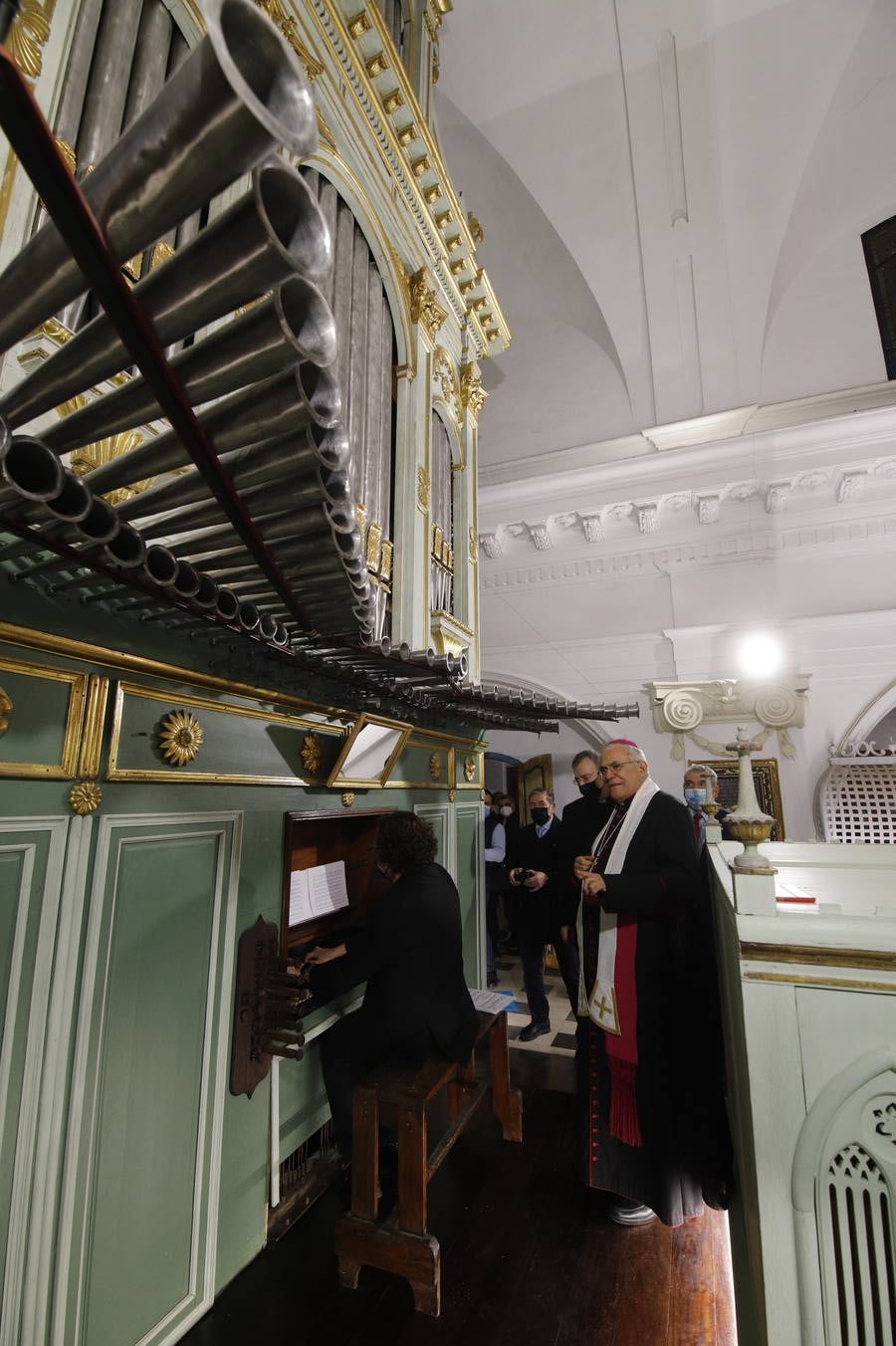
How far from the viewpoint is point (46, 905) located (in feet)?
4.78

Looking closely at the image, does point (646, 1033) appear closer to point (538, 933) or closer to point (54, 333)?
point (538, 933)

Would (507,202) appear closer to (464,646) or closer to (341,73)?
(341,73)

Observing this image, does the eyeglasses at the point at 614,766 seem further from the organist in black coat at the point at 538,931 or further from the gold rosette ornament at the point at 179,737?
the gold rosette ornament at the point at 179,737

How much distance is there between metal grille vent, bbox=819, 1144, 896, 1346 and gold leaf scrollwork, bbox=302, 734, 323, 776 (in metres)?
1.93

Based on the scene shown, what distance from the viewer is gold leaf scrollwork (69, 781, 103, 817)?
4.99 ft

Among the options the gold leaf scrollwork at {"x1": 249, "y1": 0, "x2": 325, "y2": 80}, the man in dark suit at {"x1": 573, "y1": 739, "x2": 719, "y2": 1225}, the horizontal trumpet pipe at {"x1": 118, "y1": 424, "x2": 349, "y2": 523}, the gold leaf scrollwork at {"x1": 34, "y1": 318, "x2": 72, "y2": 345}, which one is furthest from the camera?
the gold leaf scrollwork at {"x1": 249, "y1": 0, "x2": 325, "y2": 80}

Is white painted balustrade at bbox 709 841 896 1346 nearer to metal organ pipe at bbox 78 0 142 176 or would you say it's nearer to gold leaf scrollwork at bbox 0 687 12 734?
gold leaf scrollwork at bbox 0 687 12 734

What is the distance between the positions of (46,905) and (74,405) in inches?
49.6

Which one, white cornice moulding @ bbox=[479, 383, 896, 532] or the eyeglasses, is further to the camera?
white cornice moulding @ bbox=[479, 383, 896, 532]

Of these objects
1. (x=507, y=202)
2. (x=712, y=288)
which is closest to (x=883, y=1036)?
(x=712, y=288)

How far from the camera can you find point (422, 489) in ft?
12.1

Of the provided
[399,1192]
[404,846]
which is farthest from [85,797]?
[399,1192]

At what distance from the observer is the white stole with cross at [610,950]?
8.00 ft

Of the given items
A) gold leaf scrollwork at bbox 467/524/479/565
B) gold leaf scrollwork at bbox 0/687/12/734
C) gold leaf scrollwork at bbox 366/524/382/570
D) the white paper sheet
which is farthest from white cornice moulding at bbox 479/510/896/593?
gold leaf scrollwork at bbox 0/687/12/734
